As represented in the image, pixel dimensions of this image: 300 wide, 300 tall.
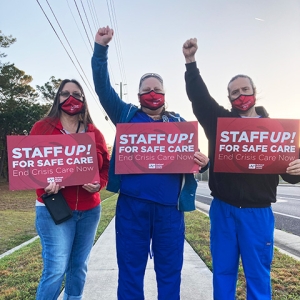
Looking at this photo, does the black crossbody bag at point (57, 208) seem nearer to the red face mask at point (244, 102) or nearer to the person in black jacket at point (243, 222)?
the person in black jacket at point (243, 222)

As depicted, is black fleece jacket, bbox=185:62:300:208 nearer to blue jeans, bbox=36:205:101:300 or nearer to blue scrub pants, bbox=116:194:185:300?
blue scrub pants, bbox=116:194:185:300

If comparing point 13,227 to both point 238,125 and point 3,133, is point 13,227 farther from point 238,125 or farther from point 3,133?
point 3,133

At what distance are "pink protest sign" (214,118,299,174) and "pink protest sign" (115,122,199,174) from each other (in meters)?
0.23

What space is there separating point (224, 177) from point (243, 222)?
0.39 meters

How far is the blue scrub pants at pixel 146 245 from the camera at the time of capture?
246 centimetres

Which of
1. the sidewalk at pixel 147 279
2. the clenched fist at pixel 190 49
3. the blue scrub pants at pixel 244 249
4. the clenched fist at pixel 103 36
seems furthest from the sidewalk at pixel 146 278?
the clenched fist at pixel 103 36

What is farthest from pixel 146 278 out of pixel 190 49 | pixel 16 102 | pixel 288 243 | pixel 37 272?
pixel 16 102

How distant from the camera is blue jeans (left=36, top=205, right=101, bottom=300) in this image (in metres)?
2.36

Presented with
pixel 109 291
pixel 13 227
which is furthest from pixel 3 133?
pixel 109 291

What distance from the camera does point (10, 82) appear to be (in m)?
35.0

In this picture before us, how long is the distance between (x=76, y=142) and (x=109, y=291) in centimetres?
185

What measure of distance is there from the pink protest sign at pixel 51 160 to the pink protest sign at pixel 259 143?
40.8 inches

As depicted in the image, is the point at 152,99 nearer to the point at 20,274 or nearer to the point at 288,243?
the point at 20,274

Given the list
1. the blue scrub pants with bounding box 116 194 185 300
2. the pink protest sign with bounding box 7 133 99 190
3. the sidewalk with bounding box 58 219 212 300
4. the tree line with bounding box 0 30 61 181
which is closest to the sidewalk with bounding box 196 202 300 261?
the sidewalk with bounding box 58 219 212 300
